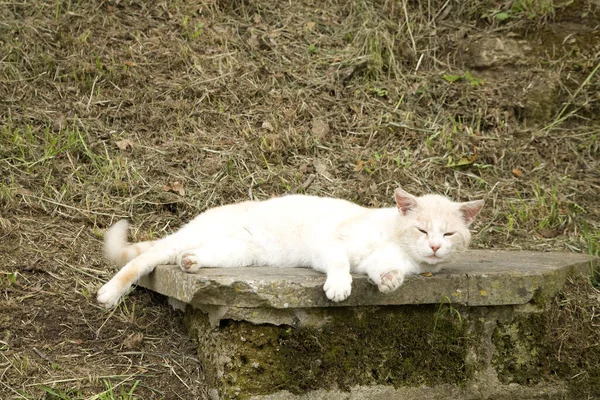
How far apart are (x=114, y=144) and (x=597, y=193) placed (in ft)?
12.1

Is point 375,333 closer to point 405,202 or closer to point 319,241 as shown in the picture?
point 319,241

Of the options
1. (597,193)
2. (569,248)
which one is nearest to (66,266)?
(569,248)

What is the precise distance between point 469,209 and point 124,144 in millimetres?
2832

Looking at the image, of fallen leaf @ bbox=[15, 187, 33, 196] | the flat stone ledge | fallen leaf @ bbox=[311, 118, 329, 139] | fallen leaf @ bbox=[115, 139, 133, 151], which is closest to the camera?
the flat stone ledge

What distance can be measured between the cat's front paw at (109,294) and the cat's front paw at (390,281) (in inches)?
51.9

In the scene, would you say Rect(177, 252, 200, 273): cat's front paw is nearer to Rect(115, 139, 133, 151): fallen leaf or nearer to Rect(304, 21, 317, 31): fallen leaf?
Rect(115, 139, 133, 151): fallen leaf

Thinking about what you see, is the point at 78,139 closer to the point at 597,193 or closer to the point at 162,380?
the point at 162,380

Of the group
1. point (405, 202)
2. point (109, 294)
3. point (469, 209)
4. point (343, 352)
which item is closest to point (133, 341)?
point (109, 294)

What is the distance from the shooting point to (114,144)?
18.0ft

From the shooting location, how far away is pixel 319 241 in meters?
3.74

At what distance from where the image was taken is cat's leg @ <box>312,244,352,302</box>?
3289mm

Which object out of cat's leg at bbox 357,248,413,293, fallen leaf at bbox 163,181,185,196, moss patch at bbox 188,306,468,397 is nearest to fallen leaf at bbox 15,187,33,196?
fallen leaf at bbox 163,181,185,196

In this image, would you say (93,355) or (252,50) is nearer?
(93,355)

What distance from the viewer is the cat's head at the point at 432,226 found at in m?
3.51
